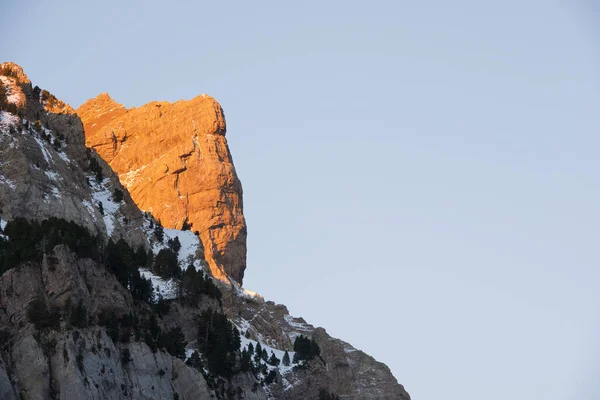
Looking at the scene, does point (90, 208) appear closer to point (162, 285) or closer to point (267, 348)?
point (162, 285)

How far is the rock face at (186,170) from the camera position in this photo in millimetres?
182750

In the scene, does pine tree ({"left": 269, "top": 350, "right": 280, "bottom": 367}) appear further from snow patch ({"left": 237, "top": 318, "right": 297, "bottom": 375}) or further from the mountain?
snow patch ({"left": 237, "top": 318, "right": 297, "bottom": 375})

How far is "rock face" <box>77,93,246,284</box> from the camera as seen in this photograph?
18275 centimetres

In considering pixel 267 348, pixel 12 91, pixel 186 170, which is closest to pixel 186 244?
pixel 267 348

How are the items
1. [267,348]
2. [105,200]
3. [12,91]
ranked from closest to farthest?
[12,91]
[105,200]
[267,348]

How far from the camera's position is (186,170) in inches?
7367

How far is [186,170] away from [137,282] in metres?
66.6

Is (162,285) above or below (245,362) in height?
above

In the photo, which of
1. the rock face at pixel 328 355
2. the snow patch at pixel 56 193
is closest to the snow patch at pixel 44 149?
the snow patch at pixel 56 193

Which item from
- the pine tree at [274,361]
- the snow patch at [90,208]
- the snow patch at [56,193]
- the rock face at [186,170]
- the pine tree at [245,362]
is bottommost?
the pine tree at [245,362]

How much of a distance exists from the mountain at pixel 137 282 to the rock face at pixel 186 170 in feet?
0.72

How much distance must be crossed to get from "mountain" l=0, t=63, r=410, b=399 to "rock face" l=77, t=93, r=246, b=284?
0.72 ft

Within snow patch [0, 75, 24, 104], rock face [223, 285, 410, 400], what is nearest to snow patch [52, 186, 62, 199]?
snow patch [0, 75, 24, 104]

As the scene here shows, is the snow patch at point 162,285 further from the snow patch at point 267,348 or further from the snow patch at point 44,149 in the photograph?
the snow patch at point 44,149
